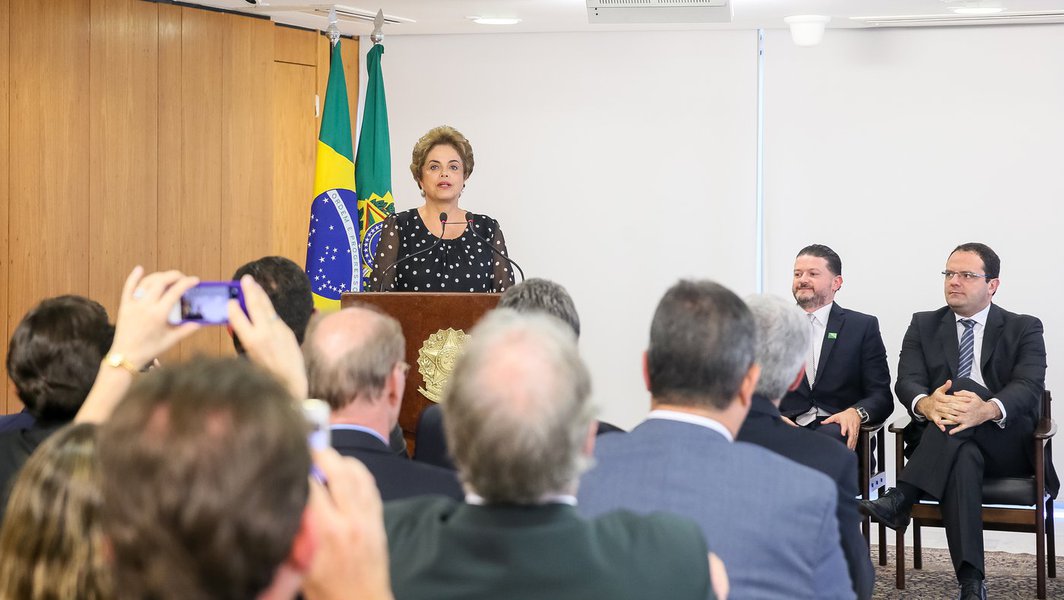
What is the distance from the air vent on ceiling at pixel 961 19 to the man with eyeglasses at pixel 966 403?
1.95 m

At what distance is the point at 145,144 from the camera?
6.58 m

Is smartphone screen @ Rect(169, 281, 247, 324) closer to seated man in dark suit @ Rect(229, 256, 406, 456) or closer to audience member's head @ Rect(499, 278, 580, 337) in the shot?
seated man in dark suit @ Rect(229, 256, 406, 456)

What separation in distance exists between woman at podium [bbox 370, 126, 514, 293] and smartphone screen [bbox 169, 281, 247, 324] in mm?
2794

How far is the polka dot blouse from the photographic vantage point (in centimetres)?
464

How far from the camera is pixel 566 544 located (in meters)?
1.45

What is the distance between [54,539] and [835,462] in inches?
72.7

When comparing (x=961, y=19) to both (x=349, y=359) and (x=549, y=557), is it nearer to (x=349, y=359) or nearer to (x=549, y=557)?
(x=349, y=359)

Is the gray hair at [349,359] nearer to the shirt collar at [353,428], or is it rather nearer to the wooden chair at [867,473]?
the shirt collar at [353,428]

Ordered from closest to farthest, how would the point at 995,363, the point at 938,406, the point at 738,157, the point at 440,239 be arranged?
the point at 440,239 → the point at 938,406 → the point at 995,363 → the point at 738,157

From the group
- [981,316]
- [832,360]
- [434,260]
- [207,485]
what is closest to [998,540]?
[981,316]

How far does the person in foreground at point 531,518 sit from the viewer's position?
145 cm

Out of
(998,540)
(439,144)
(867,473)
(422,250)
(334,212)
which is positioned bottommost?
(998,540)

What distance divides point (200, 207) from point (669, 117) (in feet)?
9.61

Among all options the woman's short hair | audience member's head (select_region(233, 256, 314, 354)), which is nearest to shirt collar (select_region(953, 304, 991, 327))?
the woman's short hair
